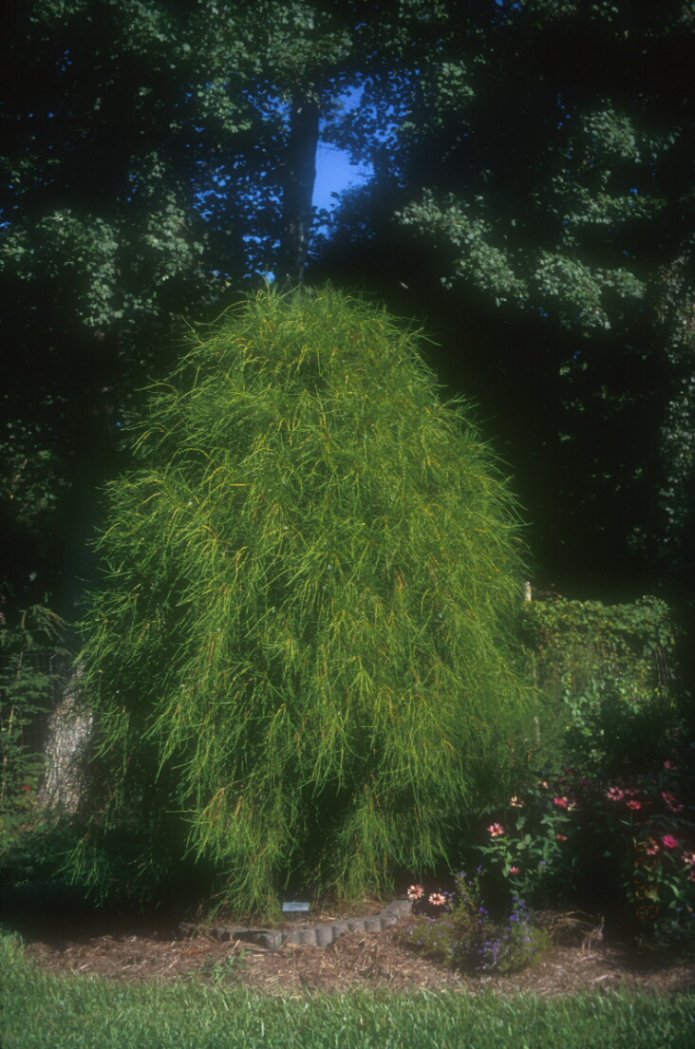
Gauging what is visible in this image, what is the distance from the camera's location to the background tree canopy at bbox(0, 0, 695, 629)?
9312mm

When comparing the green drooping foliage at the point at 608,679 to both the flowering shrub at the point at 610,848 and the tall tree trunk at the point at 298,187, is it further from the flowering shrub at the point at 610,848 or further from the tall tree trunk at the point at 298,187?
Answer: the tall tree trunk at the point at 298,187

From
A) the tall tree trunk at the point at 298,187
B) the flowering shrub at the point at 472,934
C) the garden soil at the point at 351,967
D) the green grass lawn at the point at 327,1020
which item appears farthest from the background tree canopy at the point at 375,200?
the green grass lawn at the point at 327,1020

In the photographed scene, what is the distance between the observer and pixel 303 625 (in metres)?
5.50

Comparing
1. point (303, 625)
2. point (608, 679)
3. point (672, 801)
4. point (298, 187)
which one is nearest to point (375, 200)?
point (298, 187)

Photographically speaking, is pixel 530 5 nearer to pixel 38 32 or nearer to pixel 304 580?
pixel 38 32

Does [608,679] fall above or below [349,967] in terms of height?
above

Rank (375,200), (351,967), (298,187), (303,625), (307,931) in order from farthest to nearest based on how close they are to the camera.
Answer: (375,200), (298,187), (307,931), (303,625), (351,967)

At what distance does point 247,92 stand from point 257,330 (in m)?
4.81

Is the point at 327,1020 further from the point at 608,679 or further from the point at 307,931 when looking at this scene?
the point at 608,679

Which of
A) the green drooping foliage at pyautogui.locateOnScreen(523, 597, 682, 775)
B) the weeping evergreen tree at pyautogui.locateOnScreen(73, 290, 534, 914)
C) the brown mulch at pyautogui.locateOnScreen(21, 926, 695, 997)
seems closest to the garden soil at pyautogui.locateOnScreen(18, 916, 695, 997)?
the brown mulch at pyautogui.locateOnScreen(21, 926, 695, 997)

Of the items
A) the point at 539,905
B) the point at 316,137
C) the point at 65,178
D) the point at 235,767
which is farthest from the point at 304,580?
the point at 316,137

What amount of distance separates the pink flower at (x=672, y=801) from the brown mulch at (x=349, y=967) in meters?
0.77

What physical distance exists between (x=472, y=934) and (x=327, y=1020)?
4.11 ft

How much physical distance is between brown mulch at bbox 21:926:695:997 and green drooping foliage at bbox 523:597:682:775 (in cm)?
124
